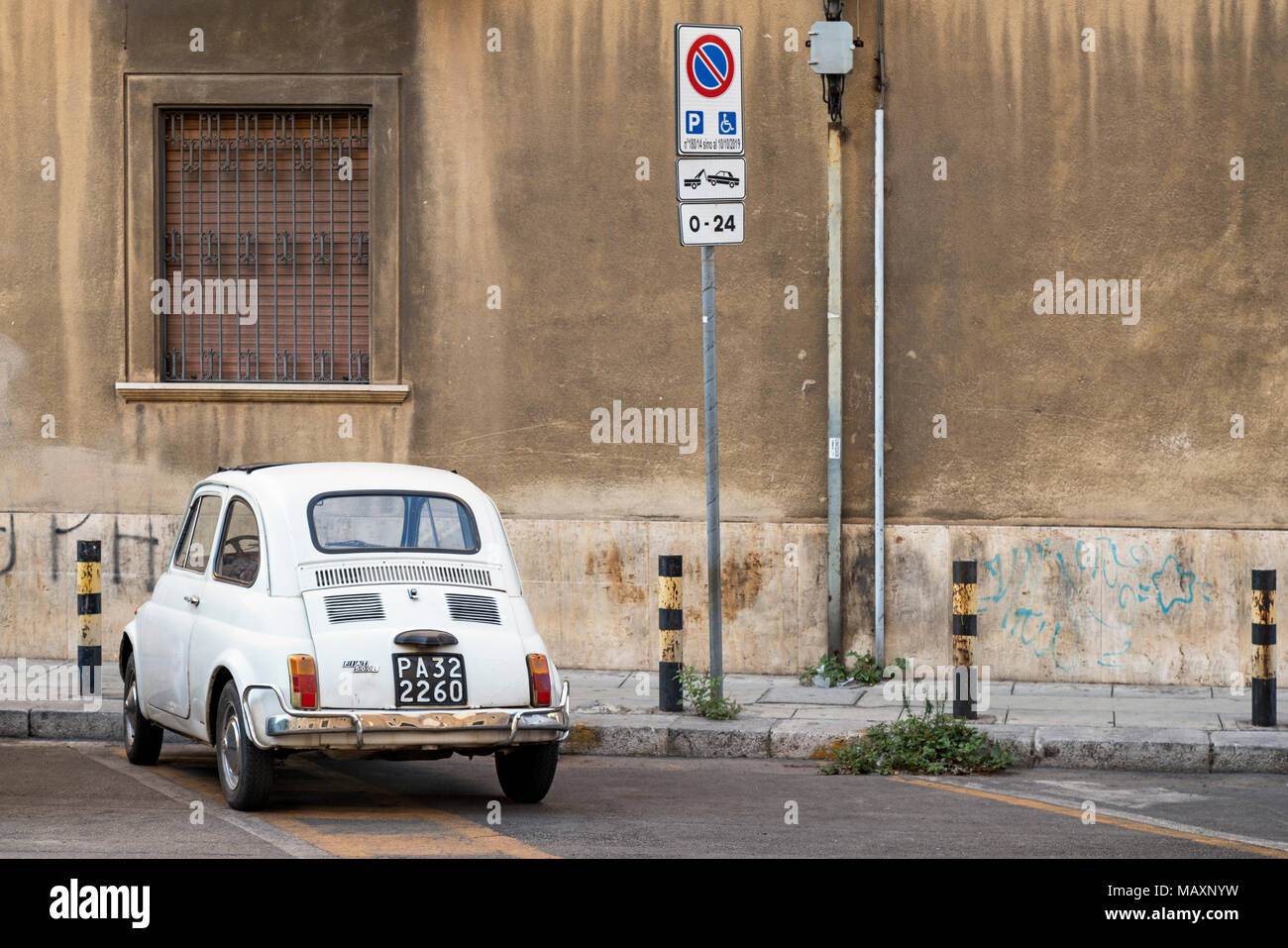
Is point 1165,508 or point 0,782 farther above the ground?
point 1165,508

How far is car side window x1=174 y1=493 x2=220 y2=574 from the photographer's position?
27.2ft

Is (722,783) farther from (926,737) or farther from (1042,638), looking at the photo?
(1042,638)

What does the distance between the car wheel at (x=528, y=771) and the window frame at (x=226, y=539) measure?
141cm

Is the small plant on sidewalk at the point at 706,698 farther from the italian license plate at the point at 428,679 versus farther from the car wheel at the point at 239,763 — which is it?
the car wheel at the point at 239,763

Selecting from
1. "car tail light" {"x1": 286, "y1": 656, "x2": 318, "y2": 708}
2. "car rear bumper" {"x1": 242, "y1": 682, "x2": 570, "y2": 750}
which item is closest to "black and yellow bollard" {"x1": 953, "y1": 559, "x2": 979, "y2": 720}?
"car rear bumper" {"x1": 242, "y1": 682, "x2": 570, "y2": 750}

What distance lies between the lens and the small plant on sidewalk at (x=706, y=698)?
9.68 metres

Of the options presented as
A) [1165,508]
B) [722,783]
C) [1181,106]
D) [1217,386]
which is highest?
[1181,106]

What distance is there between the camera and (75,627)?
12.2m

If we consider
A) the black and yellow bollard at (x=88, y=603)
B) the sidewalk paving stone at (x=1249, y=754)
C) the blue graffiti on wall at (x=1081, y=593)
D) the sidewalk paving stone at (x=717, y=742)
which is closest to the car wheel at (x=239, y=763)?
the sidewalk paving stone at (x=717, y=742)

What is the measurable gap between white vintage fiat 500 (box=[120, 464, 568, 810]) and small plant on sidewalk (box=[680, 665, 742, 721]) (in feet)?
6.95

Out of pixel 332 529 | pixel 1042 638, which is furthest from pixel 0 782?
pixel 1042 638

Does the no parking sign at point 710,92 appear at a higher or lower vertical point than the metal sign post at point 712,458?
higher

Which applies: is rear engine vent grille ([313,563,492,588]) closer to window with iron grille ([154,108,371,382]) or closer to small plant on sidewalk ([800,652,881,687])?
small plant on sidewalk ([800,652,881,687])
